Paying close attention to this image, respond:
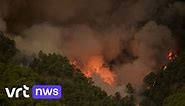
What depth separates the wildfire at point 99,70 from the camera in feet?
383

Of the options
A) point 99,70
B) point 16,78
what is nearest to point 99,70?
point 99,70

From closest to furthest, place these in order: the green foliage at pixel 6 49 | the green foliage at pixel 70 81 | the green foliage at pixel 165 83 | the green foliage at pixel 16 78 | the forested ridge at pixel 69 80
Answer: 1. the green foliage at pixel 16 78
2. the forested ridge at pixel 69 80
3. the green foliage at pixel 6 49
4. the green foliage at pixel 70 81
5. the green foliage at pixel 165 83

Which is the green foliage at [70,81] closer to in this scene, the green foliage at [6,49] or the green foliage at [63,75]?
the green foliage at [63,75]

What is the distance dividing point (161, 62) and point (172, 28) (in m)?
9.66

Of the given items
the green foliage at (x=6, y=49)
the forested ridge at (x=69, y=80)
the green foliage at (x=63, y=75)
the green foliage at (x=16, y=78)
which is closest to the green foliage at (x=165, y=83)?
the forested ridge at (x=69, y=80)

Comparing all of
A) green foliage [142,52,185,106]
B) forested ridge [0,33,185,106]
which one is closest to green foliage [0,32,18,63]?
forested ridge [0,33,185,106]

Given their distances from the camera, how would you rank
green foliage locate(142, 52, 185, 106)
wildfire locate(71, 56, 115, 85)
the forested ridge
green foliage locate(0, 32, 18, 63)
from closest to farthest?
the forested ridge, green foliage locate(0, 32, 18, 63), green foliage locate(142, 52, 185, 106), wildfire locate(71, 56, 115, 85)

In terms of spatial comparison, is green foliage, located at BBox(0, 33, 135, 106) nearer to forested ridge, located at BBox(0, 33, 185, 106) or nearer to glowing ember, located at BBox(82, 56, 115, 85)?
forested ridge, located at BBox(0, 33, 185, 106)

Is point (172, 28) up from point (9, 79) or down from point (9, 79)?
up

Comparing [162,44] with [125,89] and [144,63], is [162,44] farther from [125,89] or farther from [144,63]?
[125,89]

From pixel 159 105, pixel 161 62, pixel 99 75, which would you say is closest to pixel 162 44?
pixel 161 62

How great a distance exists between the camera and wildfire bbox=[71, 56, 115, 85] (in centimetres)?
11681

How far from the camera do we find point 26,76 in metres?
54.0

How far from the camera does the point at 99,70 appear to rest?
391ft
